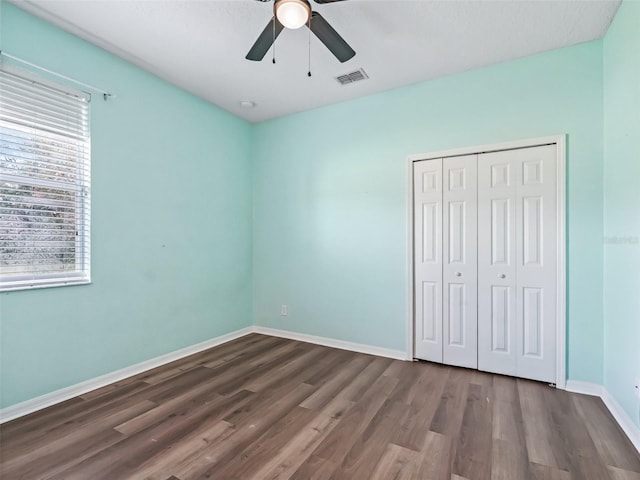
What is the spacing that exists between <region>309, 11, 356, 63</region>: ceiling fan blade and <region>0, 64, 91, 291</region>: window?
6.66 ft

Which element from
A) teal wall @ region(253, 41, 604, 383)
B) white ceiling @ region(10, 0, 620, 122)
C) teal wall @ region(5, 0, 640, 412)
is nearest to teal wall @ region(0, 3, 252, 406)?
teal wall @ region(5, 0, 640, 412)

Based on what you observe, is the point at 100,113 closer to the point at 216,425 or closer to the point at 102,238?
the point at 102,238

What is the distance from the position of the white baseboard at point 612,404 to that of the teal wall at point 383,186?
0.07 metres

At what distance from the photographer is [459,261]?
2984 mm

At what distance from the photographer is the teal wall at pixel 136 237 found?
7.26 ft

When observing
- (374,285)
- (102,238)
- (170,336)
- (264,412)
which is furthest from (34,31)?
(374,285)

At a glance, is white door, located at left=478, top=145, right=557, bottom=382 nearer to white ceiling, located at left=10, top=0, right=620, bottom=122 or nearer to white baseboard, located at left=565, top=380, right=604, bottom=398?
white baseboard, located at left=565, top=380, right=604, bottom=398

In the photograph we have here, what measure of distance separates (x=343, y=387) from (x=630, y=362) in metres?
1.98

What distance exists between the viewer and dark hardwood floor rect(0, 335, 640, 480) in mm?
1650

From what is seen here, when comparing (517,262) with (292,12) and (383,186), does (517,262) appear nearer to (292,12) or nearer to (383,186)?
(383,186)

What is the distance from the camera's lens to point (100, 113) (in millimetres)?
2584

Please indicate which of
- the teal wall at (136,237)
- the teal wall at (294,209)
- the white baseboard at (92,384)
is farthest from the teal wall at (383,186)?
the white baseboard at (92,384)

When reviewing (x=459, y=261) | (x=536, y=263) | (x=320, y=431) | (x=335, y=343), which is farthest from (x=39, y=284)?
(x=536, y=263)

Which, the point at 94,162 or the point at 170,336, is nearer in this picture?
the point at 94,162
